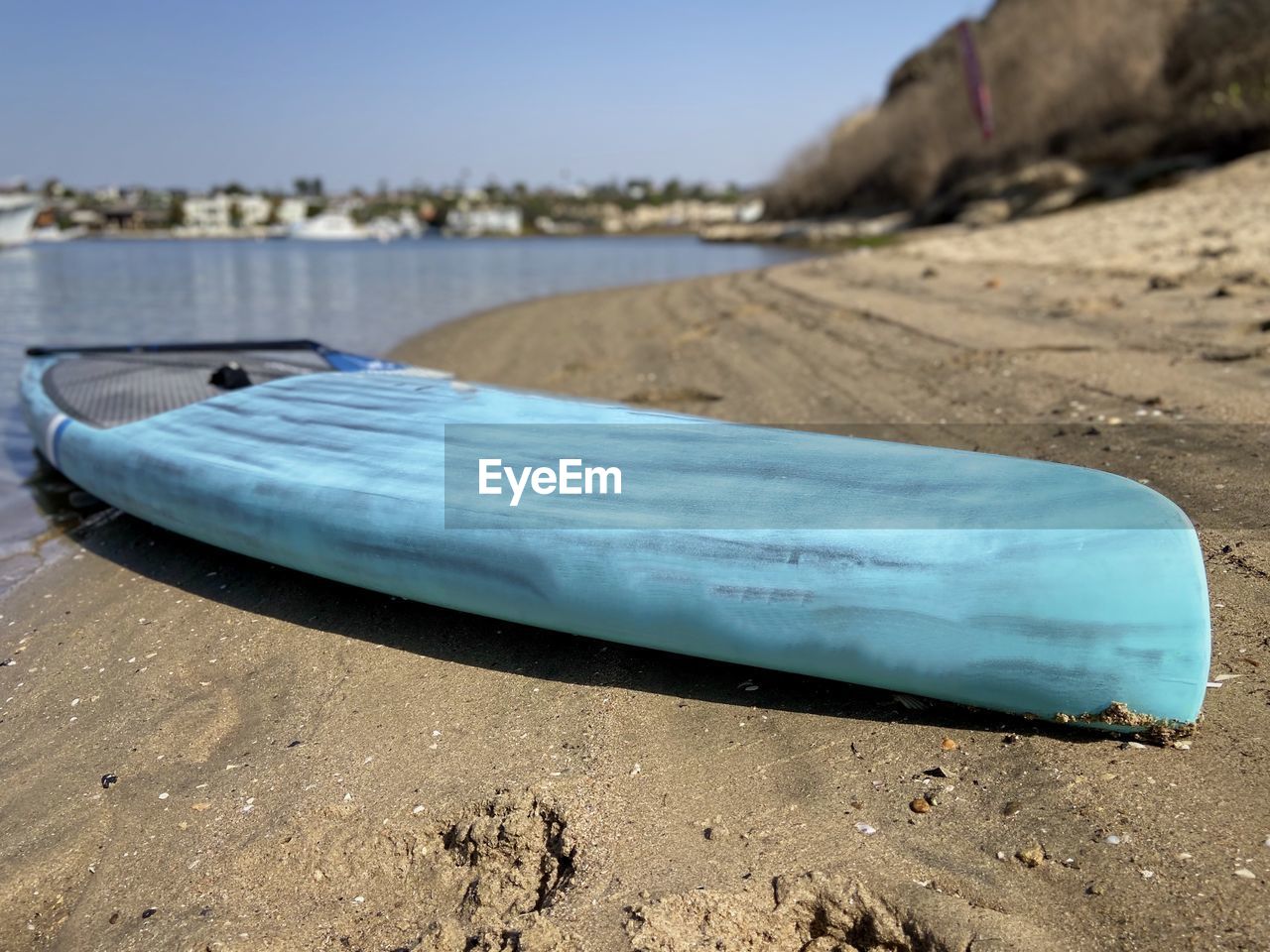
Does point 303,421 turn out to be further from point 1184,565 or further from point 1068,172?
point 1068,172

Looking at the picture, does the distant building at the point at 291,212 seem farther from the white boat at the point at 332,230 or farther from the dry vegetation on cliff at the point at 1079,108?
the dry vegetation on cliff at the point at 1079,108

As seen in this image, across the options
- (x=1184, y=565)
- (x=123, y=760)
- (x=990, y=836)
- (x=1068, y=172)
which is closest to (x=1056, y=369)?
(x=1184, y=565)

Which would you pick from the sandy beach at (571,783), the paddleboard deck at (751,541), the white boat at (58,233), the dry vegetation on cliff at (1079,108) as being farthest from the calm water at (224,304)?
the white boat at (58,233)

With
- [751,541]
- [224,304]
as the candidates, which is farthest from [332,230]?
[751,541]

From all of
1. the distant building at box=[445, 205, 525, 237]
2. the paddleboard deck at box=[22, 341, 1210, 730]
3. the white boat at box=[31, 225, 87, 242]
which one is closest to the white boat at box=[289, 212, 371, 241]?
the distant building at box=[445, 205, 525, 237]

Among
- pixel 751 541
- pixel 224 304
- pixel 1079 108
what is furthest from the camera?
pixel 1079 108

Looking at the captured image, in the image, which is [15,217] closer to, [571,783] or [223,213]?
[571,783]
